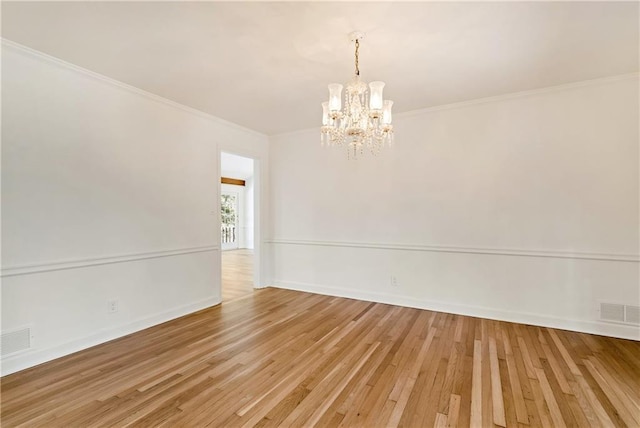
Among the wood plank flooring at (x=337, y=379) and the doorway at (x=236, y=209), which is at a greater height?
the doorway at (x=236, y=209)

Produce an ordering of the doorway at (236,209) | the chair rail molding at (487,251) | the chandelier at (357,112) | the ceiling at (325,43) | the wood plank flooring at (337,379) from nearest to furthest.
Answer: the wood plank flooring at (337,379)
the ceiling at (325,43)
the chandelier at (357,112)
the chair rail molding at (487,251)
the doorway at (236,209)

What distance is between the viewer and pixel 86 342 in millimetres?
2842

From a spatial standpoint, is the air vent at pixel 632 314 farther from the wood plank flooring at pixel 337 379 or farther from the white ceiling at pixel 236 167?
the white ceiling at pixel 236 167

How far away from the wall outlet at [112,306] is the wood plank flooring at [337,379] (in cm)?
31

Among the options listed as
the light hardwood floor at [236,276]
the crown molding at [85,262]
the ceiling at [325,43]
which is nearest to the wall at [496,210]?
the ceiling at [325,43]

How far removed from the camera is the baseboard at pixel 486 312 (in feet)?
10.1

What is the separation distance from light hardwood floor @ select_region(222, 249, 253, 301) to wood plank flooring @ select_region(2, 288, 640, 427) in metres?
1.43

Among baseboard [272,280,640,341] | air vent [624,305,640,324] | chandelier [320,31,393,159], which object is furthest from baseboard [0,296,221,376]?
air vent [624,305,640,324]

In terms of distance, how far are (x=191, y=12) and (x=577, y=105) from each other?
154 inches

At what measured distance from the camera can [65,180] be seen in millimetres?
2740

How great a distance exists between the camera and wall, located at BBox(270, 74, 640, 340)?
3.13m

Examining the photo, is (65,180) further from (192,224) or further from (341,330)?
(341,330)

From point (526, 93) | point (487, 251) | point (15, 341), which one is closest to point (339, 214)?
point (487, 251)

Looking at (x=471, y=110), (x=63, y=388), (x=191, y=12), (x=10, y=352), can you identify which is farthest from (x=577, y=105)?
(x=10, y=352)
